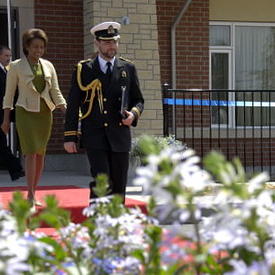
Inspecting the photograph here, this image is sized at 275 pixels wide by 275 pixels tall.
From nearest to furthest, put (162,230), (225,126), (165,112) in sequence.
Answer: (162,230)
(165,112)
(225,126)

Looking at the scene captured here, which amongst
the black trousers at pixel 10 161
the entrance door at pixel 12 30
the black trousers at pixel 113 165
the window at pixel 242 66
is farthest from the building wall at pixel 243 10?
the black trousers at pixel 113 165

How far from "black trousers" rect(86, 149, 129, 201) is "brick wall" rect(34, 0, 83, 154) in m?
5.45

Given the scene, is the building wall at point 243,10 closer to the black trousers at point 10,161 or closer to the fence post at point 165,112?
the fence post at point 165,112

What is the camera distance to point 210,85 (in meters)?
12.7

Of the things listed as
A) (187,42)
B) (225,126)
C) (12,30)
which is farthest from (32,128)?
(225,126)

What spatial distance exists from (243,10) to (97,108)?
743cm

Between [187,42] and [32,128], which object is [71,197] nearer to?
[32,128]

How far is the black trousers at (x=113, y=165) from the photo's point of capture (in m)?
5.91

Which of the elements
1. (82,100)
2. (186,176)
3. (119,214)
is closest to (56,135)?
(82,100)

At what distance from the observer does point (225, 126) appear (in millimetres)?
12586

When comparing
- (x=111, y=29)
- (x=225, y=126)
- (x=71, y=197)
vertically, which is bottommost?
(x=71, y=197)

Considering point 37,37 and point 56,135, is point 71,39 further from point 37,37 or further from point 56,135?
point 37,37

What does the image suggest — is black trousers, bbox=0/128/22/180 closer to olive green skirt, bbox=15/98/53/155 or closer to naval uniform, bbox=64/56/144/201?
olive green skirt, bbox=15/98/53/155

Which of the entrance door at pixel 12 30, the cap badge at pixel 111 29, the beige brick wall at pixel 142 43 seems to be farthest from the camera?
the entrance door at pixel 12 30
